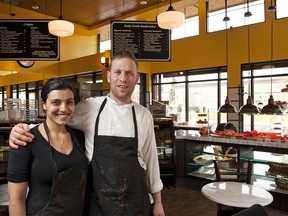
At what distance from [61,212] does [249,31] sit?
7.79m

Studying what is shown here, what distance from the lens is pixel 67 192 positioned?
4.39ft

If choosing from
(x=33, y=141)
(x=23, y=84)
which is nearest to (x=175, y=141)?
(x=33, y=141)

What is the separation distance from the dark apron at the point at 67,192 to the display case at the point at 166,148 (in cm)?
314

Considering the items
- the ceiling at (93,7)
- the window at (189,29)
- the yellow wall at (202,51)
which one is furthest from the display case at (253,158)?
the window at (189,29)

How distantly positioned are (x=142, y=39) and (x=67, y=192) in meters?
3.46

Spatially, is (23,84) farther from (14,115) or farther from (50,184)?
(50,184)

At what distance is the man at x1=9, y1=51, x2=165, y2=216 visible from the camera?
1466mm

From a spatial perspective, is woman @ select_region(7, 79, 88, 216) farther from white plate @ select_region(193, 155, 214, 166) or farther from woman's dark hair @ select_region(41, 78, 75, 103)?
white plate @ select_region(193, 155, 214, 166)

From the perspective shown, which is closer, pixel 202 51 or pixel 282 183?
pixel 282 183

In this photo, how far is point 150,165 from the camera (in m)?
1.73

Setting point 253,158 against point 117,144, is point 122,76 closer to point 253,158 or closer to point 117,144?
point 117,144

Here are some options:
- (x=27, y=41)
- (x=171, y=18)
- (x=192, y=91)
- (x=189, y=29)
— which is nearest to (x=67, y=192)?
(x=171, y=18)

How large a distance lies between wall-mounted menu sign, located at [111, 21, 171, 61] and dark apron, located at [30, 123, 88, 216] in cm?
317

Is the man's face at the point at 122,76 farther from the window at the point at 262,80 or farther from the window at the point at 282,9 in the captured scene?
the window at the point at 282,9
